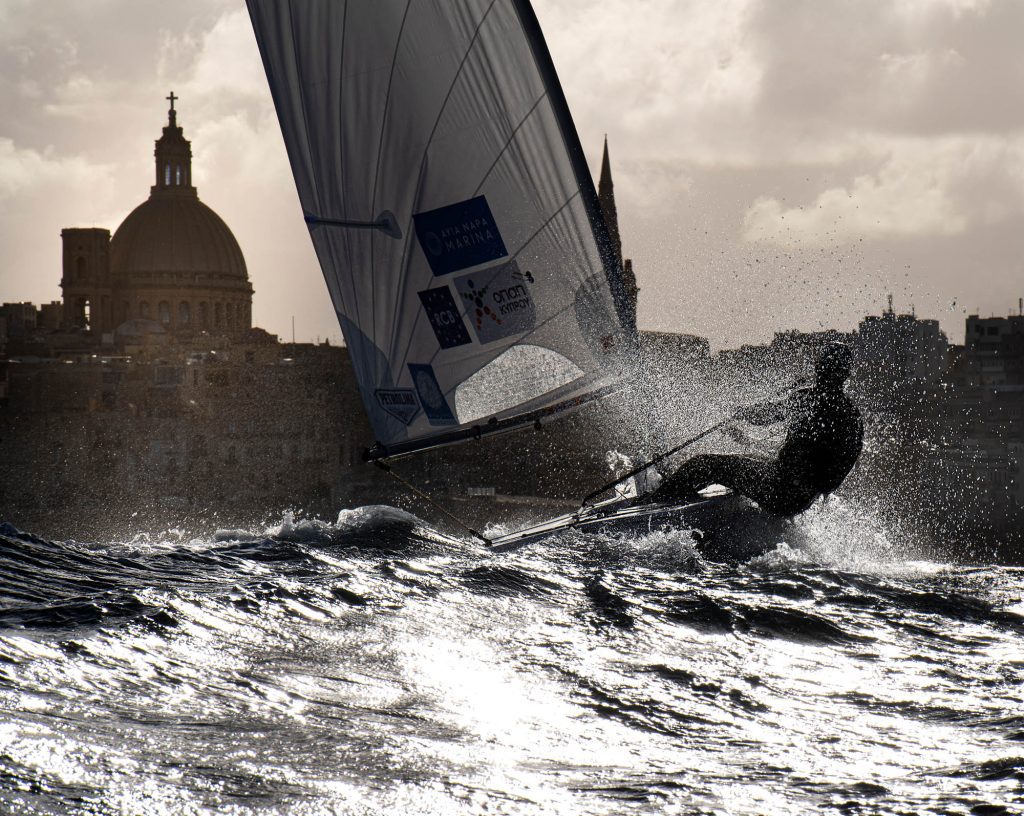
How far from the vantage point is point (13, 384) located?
58.3 m

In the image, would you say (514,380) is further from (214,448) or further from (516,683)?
(214,448)

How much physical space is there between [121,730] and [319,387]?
2071 inches

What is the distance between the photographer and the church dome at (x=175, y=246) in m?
89.9

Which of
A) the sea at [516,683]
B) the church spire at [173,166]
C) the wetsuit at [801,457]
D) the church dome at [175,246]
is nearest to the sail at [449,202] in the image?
the wetsuit at [801,457]

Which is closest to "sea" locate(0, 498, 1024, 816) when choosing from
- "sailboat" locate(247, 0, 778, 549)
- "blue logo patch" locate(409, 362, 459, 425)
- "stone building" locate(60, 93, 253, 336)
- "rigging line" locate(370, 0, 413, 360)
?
"blue logo patch" locate(409, 362, 459, 425)

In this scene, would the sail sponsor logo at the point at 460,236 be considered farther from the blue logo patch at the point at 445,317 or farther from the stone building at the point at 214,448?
the stone building at the point at 214,448

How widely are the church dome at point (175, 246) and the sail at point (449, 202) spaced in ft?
257

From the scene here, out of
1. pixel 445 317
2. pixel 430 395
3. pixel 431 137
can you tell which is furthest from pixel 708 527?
pixel 431 137

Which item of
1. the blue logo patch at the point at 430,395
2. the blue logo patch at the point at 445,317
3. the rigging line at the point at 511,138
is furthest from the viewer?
the blue logo patch at the point at 430,395

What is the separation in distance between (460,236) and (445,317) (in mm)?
776

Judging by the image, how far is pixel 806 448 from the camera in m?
12.3

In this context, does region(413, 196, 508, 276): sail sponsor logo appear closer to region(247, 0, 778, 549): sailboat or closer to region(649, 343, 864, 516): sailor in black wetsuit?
region(247, 0, 778, 549): sailboat

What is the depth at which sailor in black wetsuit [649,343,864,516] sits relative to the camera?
12234 millimetres

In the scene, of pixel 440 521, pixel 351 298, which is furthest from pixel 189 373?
pixel 351 298
